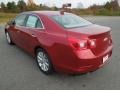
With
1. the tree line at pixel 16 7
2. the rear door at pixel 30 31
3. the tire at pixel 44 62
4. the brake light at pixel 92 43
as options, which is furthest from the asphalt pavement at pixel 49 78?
the tree line at pixel 16 7

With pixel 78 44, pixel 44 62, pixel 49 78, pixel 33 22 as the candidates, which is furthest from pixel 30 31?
pixel 78 44

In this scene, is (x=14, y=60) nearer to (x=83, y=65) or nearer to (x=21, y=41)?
(x=21, y=41)

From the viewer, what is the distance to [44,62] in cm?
462

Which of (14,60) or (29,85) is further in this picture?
(14,60)

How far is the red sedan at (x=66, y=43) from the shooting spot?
3.70 meters

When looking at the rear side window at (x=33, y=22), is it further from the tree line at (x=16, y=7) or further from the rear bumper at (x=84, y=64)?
the tree line at (x=16, y=7)

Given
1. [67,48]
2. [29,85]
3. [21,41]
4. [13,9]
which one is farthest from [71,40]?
[13,9]

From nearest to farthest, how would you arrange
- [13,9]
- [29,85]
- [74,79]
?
[29,85]
[74,79]
[13,9]

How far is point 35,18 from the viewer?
5.03 meters

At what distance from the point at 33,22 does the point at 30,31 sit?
259 mm

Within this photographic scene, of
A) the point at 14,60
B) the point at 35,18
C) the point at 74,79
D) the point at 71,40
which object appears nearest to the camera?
the point at 71,40

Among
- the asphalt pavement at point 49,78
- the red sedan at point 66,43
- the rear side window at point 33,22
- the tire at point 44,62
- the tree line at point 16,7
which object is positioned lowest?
the asphalt pavement at point 49,78

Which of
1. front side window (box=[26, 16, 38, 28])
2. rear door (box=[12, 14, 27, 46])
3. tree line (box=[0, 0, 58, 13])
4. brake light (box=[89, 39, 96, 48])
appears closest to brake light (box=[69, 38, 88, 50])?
brake light (box=[89, 39, 96, 48])

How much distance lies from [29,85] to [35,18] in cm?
185
